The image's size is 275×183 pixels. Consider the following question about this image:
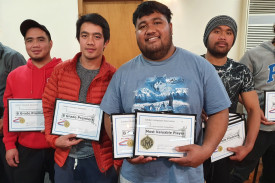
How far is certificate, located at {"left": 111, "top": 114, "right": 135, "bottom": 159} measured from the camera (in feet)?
3.84

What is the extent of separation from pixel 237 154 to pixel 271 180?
1112 millimetres

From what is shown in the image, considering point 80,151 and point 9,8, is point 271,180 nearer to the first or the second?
point 80,151

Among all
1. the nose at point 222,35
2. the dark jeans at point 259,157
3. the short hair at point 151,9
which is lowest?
the dark jeans at point 259,157

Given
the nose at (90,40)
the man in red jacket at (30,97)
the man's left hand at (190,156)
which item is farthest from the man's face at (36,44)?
the man's left hand at (190,156)

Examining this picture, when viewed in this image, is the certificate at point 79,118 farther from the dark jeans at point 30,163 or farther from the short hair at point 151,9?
the short hair at point 151,9

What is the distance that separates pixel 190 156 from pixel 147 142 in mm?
244

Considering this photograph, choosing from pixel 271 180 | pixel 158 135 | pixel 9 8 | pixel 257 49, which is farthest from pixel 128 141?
pixel 9 8

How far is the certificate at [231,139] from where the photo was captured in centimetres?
156

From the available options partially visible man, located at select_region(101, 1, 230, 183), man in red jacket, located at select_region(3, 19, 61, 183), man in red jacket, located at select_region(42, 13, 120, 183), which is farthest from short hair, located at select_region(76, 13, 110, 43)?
man in red jacket, located at select_region(3, 19, 61, 183)

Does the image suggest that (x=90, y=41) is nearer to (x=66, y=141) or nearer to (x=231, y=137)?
(x=66, y=141)

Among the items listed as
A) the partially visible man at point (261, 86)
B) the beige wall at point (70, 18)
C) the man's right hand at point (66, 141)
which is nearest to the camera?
the man's right hand at point (66, 141)

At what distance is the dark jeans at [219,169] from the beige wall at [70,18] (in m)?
2.14

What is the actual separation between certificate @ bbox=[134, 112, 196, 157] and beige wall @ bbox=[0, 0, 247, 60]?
255 centimetres

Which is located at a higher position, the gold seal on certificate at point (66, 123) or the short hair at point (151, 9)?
the short hair at point (151, 9)
